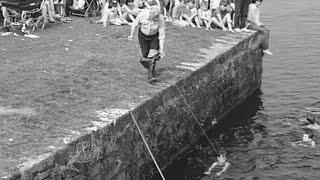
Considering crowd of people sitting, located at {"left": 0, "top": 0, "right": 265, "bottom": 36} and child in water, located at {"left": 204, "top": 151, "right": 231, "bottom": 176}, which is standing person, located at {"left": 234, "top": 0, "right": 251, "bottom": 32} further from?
child in water, located at {"left": 204, "top": 151, "right": 231, "bottom": 176}

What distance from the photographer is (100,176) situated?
1110 centimetres

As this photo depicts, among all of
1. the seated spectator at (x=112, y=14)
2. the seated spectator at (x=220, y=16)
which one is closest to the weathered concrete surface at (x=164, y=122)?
the seated spectator at (x=220, y=16)

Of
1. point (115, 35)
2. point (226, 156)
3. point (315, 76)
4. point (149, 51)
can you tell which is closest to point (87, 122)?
point (149, 51)

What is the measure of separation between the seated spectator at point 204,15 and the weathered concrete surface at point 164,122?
1834mm

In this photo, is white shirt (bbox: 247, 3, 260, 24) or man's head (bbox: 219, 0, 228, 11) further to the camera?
white shirt (bbox: 247, 3, 260, 24)

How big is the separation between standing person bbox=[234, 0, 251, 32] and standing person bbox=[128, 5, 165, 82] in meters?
9.05

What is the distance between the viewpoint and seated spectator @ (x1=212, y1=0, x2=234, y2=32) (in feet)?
74.1

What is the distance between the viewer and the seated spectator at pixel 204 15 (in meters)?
22.8

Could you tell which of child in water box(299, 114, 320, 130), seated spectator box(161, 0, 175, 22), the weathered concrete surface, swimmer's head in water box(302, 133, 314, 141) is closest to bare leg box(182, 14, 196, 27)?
seated spectator box(161, 0, 175, 22)

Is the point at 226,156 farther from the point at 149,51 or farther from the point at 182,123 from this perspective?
the point at 149,51

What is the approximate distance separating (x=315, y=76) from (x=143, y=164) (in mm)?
13385

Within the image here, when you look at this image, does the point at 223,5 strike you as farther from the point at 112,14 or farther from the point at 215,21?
the point at 112,14

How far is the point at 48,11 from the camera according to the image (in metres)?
22.5

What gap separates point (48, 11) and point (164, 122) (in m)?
10.5
